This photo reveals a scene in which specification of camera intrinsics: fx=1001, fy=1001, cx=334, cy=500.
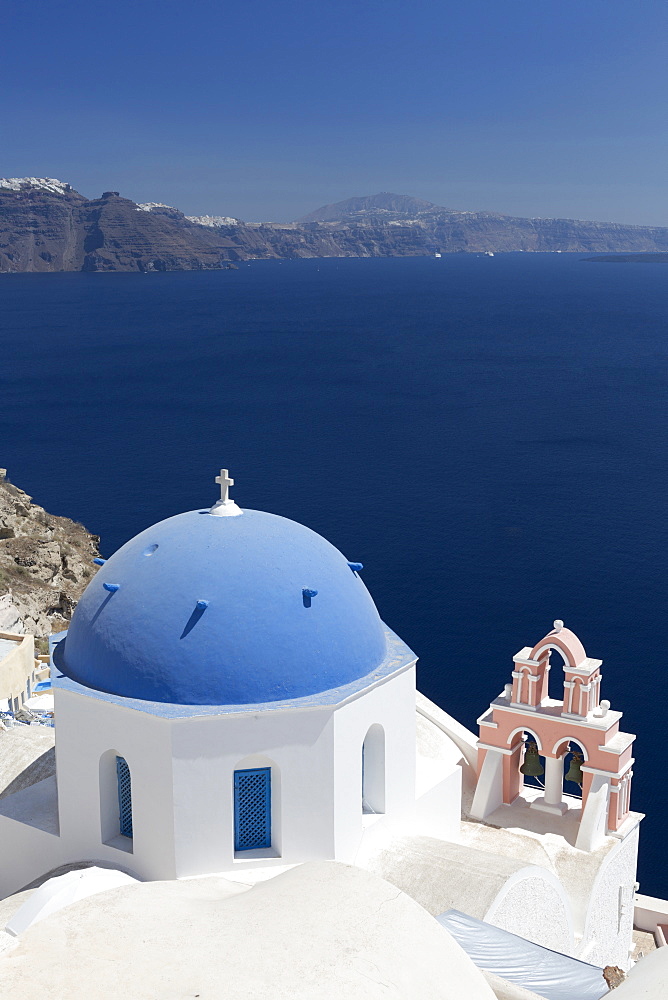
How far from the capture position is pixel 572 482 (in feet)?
181

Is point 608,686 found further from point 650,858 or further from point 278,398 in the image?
Answer: point 278,398

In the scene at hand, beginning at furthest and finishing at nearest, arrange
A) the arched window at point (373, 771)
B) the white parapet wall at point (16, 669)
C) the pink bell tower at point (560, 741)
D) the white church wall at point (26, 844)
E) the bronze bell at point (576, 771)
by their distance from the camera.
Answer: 1. the white parapet wall at point (16, 669)
2. the bronze bell at point (576, 771)
3. the pink bell tower at point (560, 741)
4. the arched window at point (373, 771)
5. the white church wall at point (26, 844)

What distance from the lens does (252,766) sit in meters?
12.1

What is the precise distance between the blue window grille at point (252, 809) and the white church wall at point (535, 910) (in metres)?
2.85

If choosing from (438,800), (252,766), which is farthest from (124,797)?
(438,800)

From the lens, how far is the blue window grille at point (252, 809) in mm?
12133

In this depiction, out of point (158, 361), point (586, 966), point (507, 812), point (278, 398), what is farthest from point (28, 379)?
point (586, 966)

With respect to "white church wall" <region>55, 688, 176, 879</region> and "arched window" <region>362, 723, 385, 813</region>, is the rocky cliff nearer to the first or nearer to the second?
"white church wall" <region>55, 688, 176, 879</region>

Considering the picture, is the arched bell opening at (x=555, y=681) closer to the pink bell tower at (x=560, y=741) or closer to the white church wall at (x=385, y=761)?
the pink bell tower at (x=560, y=741)

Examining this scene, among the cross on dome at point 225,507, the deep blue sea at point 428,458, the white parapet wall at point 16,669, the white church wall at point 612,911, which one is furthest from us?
the deep blue sea at point 428,458

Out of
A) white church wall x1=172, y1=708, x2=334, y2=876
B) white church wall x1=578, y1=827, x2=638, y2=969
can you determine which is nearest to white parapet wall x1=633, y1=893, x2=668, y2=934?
white church wall x1=578, y1=827, x2=638, y2=969

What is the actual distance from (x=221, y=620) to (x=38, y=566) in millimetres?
26729

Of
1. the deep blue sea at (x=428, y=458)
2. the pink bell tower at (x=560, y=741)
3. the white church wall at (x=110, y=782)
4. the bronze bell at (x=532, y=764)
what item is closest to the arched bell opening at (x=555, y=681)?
the deep blue sea at (x=428, y=458)

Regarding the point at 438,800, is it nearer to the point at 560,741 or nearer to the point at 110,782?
the point at 560,741
